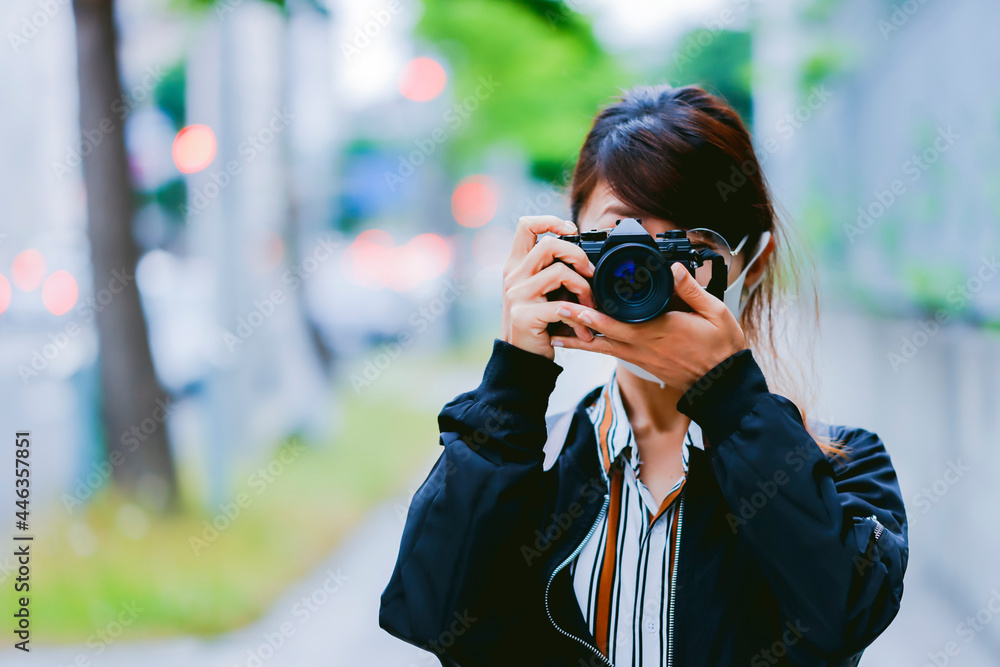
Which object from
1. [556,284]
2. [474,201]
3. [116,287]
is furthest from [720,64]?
[556,284]

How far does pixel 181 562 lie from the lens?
4055 mm

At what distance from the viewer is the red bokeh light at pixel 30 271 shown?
4727 mm

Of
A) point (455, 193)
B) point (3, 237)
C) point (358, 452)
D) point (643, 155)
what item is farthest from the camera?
point (455, 193)

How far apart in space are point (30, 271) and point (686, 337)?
5.14 metres

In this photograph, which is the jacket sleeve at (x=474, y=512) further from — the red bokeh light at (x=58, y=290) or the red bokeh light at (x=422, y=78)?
the red bokeh light at (x=422, y=78)

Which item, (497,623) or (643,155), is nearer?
(497,623)

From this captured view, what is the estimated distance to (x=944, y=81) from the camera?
3.65 meters

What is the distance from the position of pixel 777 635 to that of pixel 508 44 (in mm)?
7740

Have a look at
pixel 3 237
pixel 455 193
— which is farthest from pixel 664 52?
pixel 3 237

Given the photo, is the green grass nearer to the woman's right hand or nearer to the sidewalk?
the sidewalk

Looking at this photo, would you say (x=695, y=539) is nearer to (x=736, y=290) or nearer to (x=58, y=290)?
(x=736, y=290)

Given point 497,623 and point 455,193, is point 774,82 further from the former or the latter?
point 455,193

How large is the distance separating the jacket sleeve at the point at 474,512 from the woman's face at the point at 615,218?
31 cm

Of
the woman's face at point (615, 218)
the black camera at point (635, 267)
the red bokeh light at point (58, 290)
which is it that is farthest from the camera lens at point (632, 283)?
the red bokeh light at point (58, 290)
